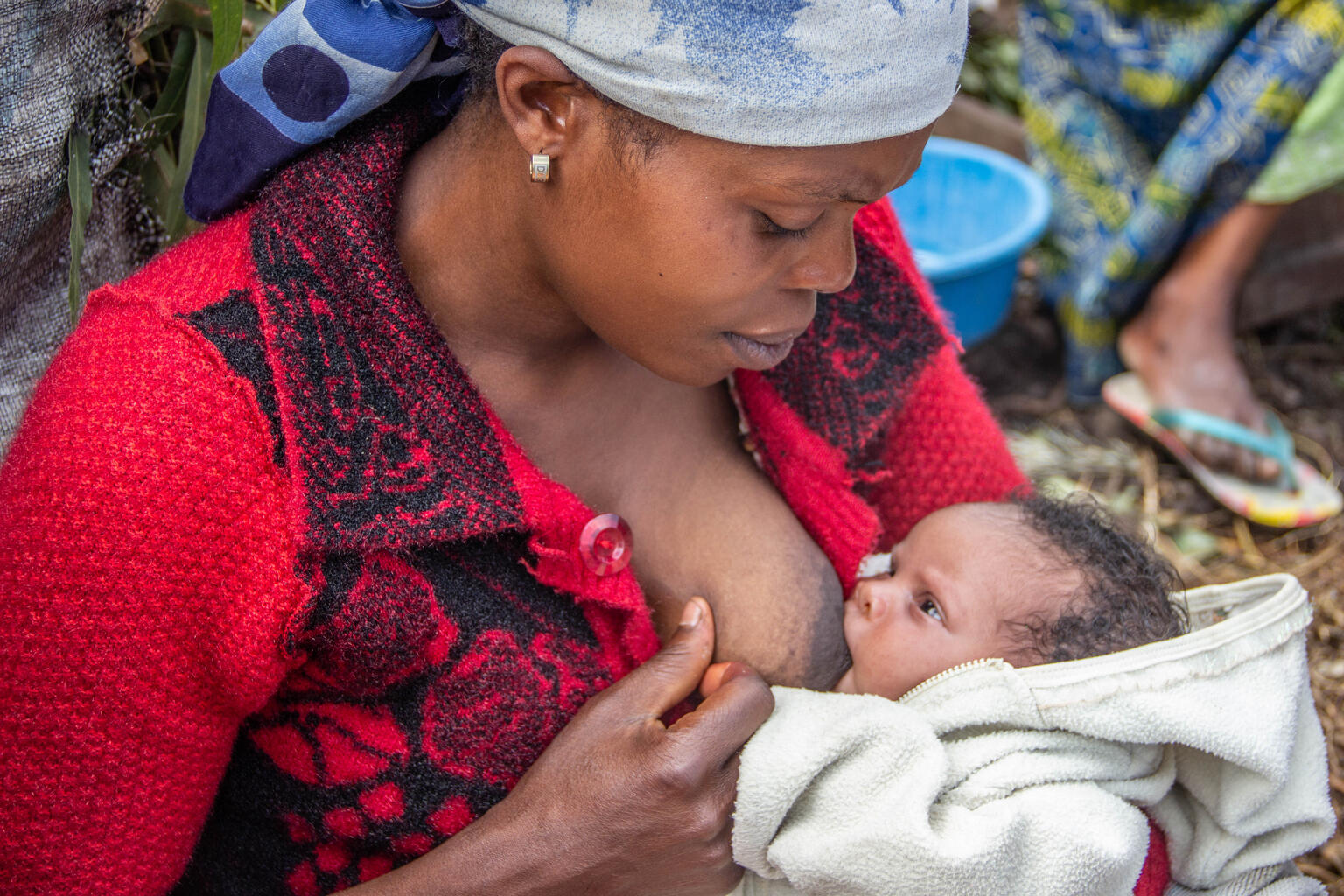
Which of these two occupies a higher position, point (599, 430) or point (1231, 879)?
point (599, 430)

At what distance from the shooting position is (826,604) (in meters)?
1.71

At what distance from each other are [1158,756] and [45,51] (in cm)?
170

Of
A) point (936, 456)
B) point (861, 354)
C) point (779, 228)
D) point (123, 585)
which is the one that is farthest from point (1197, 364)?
point (123, 585)

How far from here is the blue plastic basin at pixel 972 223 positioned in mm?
3404

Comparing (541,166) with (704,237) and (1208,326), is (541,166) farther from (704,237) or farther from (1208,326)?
(1208,326)

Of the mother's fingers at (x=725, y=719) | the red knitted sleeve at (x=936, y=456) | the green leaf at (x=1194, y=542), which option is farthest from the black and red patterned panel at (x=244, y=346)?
the green leaf at (x=1194, y=542)

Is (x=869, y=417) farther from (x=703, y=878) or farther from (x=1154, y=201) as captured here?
(x=1154, y=201)

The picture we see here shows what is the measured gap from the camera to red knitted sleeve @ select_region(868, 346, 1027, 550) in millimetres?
1907

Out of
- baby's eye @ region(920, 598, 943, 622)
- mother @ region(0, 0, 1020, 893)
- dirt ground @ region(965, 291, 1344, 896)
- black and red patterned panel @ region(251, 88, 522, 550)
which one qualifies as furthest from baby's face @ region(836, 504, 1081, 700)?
dirt ground @ region(965, 291, 1344, 896)

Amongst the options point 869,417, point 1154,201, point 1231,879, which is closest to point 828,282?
point 869,417

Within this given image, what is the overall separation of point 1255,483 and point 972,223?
4.63 ft

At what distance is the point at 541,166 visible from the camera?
1.25 m

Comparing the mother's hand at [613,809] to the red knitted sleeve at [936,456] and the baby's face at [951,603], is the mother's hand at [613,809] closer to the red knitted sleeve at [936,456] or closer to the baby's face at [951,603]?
the baby's face at [951,603]

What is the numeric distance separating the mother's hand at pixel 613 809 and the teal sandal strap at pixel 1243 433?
2.39 meters
